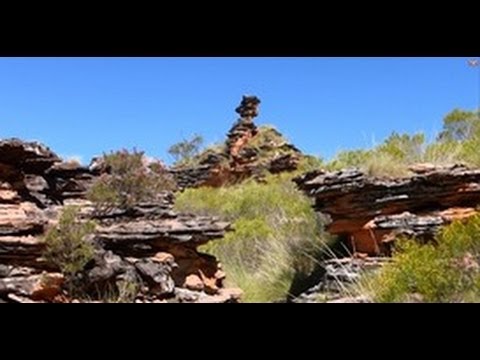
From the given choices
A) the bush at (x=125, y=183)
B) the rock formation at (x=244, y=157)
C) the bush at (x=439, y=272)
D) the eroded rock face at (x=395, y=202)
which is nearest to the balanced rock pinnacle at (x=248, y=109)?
the rock formation at (x=244, y=157)

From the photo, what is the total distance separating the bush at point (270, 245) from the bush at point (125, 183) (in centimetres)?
121

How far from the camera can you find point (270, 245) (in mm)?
8836

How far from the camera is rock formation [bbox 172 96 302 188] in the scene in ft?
56.5

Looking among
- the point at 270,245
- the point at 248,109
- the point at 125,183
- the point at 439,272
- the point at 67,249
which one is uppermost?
the point at 248,109

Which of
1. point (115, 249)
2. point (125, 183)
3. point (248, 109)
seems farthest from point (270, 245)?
point (248, 109)

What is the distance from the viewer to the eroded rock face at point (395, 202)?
265 inches

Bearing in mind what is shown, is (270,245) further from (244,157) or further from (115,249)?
(244,157)

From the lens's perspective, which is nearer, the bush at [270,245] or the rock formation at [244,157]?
the bush at [270,245]

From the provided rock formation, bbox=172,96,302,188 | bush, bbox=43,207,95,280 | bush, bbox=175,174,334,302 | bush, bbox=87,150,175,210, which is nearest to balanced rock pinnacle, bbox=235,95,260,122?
rock formation, bbox=172,96,302,188

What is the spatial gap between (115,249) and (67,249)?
0.76 m

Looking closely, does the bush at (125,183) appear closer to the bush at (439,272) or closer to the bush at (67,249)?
the bush at (67,249)
